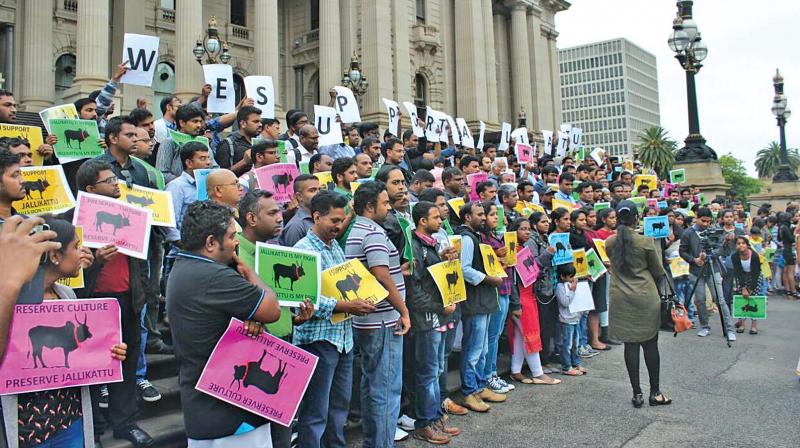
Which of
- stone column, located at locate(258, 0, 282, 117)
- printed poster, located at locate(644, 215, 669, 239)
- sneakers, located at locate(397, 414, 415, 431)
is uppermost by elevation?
stone column, located at locate(258, 0, 282, 117)

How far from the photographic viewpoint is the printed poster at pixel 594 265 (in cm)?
957

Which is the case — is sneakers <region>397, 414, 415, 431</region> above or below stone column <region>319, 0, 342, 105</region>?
below

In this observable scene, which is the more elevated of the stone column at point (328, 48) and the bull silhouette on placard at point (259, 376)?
the stone column at point (328, 48)

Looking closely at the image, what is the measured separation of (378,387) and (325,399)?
0.64 meters

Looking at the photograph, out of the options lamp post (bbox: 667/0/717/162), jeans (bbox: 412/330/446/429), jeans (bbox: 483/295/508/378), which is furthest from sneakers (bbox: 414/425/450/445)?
lamp post (bbox: 667/0/717/162)

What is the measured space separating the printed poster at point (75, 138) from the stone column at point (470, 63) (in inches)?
1219

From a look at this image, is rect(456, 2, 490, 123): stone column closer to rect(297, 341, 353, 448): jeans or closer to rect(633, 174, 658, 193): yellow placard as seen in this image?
rect(633, 174, 658, 193): yellow placard

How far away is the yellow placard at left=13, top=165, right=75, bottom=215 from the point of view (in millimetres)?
5012

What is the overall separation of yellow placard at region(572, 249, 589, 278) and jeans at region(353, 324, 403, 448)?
14.9ft

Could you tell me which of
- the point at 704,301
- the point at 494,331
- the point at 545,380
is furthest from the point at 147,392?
the point at 704,301

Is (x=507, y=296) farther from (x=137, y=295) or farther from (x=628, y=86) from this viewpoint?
(x=628, y=86)

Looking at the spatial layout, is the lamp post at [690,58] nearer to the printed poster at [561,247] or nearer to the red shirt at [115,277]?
the printed poster at [561,247]

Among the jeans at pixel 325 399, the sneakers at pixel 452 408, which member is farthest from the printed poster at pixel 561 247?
the jeans at pixel 325 399

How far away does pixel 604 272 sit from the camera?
9812 mm
